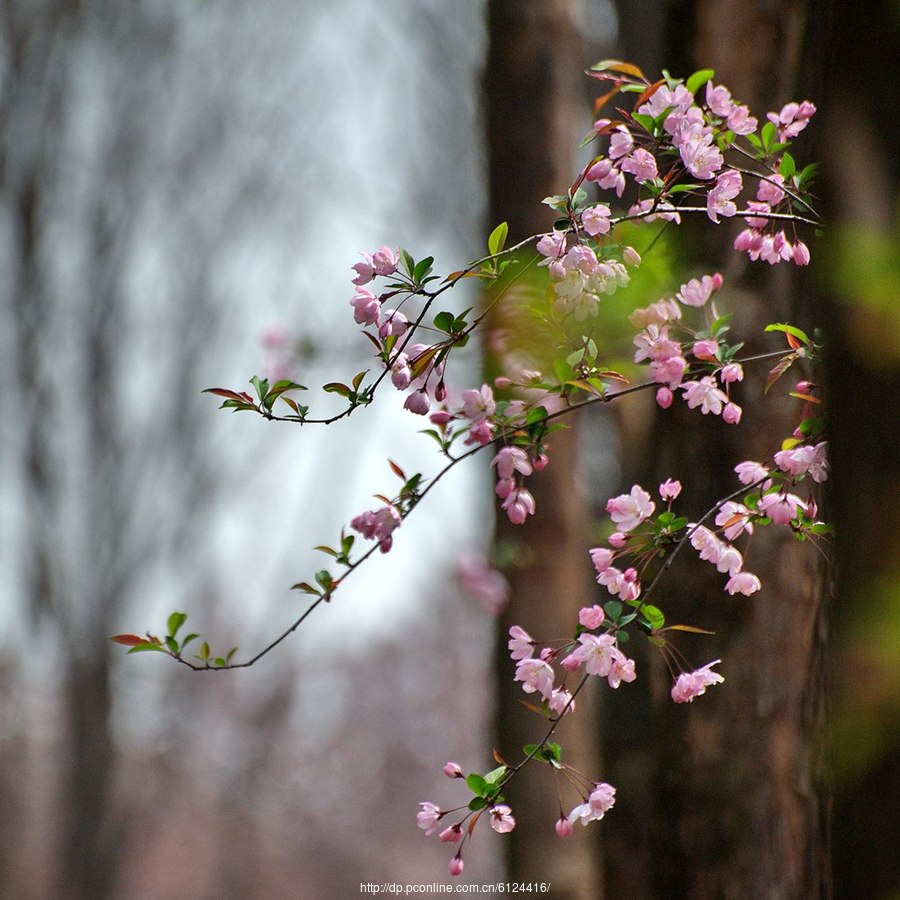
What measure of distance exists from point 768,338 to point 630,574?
3.16ft

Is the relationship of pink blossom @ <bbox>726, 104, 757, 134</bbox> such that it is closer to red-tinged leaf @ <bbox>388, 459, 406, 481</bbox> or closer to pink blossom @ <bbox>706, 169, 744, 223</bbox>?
pink blossom @ <bbox>706, 169, 744, 223</bbox>

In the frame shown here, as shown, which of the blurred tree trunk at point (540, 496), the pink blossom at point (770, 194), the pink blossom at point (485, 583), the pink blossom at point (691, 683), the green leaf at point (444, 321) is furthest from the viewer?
the pink blossom at point (485, 583)

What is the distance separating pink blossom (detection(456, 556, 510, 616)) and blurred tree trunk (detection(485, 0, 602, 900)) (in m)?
→ 0.11

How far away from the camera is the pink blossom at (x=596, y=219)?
1.10 meters

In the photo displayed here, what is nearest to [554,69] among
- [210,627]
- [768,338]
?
[768,338]

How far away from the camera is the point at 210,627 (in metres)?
14.5

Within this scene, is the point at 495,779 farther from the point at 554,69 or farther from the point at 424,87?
the point at 424,87

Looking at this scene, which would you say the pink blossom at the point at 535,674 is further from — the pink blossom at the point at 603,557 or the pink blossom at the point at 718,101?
the pink blossom at the point at 718,101

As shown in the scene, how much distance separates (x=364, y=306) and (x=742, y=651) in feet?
3.70

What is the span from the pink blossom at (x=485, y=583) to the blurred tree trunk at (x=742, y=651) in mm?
1242

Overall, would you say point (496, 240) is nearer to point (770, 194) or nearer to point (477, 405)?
point (477, 405)

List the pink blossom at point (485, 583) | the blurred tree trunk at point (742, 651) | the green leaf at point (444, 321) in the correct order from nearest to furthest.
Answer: the green leaf at point (444, 321)
the blurred tree trunk at point (742, 651)
the pink blossom at point (485, 583)

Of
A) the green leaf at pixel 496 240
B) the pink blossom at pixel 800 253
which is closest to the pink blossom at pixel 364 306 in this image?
the green leaf at pixel 496 240

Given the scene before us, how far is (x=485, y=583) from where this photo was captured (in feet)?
11.0
